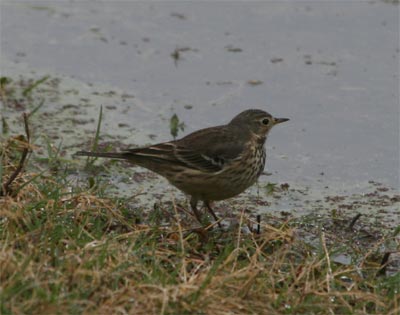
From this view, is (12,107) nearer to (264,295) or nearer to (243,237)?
(243,237)

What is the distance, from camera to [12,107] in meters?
10.8

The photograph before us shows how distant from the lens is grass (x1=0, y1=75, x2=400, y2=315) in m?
6.22

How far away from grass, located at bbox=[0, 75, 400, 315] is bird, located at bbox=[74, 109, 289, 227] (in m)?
0.27

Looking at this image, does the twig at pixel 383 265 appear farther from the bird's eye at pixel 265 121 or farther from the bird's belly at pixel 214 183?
the bird's eye at pixel 265 121

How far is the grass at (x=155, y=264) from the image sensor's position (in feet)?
20.4

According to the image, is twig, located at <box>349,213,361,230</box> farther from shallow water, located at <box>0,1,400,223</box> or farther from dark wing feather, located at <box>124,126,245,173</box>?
dark wing feather, located at <box>124,126,245,173</box>

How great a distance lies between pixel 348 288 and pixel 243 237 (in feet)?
3.73

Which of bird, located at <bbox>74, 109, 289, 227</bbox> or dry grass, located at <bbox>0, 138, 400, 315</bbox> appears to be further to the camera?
bird, located at <bbox>74, 109, 289, 227</bbox>

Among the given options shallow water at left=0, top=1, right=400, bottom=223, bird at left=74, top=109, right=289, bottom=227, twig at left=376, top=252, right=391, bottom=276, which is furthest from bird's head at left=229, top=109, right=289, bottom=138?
twig at left=376, top=252, right=391, bottom=276

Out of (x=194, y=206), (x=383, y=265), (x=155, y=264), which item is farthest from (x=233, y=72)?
(x=155, y=264)

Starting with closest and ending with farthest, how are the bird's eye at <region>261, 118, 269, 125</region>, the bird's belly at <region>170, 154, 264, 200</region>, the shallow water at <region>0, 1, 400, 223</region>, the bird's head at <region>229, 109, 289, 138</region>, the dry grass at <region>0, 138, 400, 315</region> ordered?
the dry grass at <region>0, 138, 400, 315</region> → the bird's belly at <region>170, 154, 264, 200</region> → the bird's head at <region>229, 109, 289, 138</region> → the bird's eye at <region>261, 118, 269, 125</region> → the shallow water at <region>0, 1, 400, 223</region>

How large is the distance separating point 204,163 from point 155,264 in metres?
1.87

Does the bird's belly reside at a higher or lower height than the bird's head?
lower

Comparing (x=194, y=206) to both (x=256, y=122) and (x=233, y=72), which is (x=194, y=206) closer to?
(x=256, y=122)
